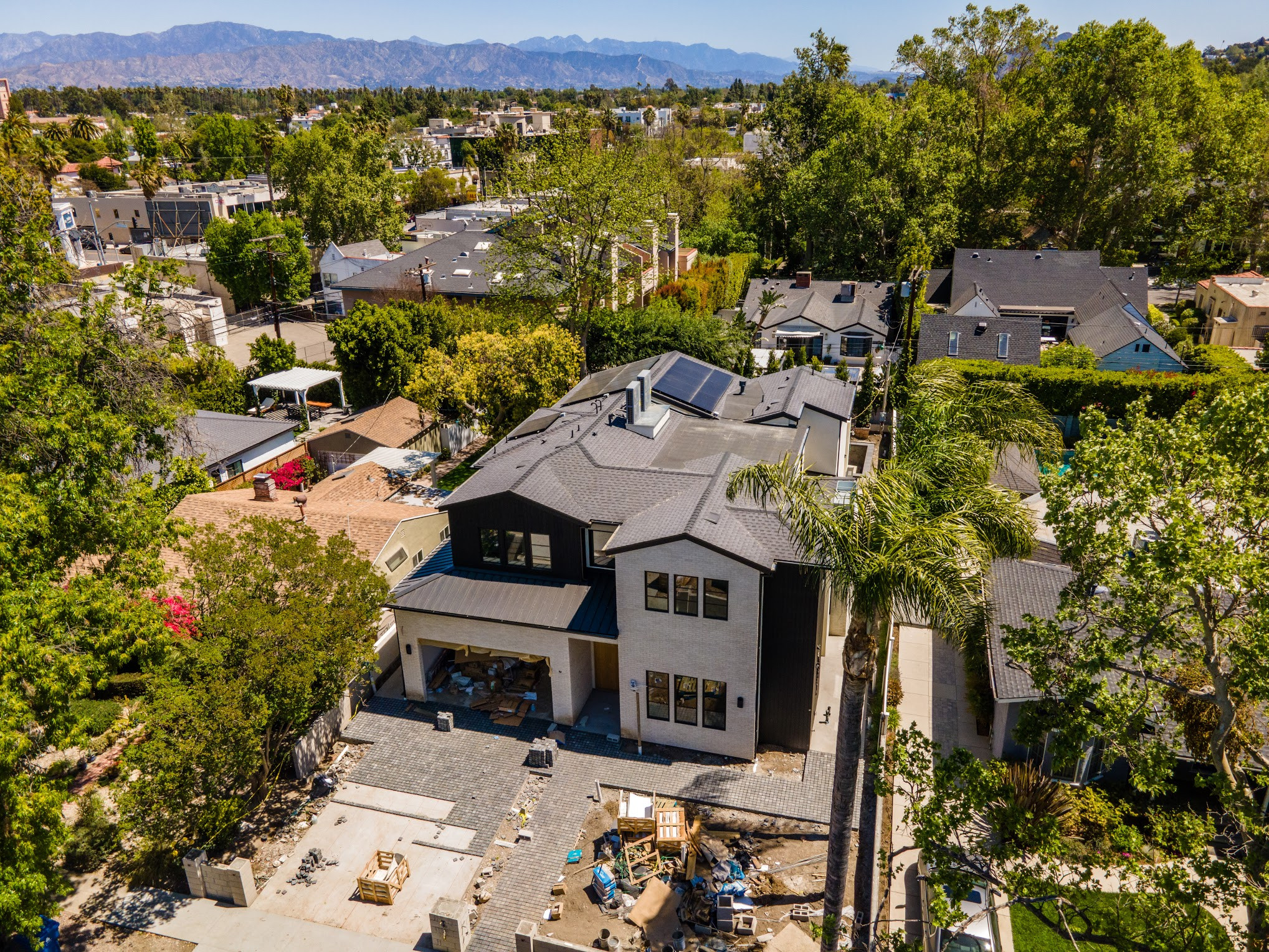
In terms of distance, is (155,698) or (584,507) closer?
(155,698)

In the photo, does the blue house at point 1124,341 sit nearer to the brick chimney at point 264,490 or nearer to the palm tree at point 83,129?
the brick chimney at point 264,490

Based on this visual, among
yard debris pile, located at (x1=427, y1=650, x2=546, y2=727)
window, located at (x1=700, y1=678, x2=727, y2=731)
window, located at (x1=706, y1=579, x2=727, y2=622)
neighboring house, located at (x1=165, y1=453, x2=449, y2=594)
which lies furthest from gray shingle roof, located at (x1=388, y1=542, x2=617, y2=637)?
neighboring house, located at (x1=165, y1=453, x2=449, y2=594)

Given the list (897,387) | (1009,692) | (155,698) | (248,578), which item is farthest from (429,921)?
(897,387)

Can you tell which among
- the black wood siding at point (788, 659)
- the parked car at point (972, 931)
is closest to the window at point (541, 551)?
the black wood siding at point (788, 659)

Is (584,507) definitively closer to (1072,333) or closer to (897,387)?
(897,387)

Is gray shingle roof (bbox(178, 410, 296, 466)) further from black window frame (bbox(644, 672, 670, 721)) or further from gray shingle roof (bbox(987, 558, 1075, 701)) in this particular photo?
gray shingle roof (bbox(987, 558, 1075, 701))

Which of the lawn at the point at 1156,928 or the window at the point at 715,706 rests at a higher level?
the lawn at the point at 1156,928

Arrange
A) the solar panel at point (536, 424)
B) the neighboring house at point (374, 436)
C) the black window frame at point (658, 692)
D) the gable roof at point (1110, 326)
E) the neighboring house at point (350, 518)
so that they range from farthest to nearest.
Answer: the gable roof at point (1110, 326) → the neighboring house at point (374, 436) → the solar panel at point (536, 424) → the neighboring house at point (350, 518) → the black window frame at point (658, 692)
